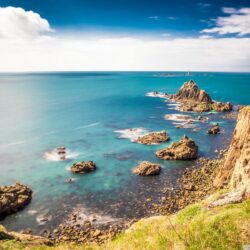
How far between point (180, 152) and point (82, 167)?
23652mm

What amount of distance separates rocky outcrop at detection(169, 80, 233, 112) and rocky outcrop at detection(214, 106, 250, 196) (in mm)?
81845

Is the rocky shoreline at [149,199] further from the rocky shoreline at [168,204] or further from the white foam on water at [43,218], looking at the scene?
the white foam on water at [43,218]

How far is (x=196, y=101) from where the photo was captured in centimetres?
14412

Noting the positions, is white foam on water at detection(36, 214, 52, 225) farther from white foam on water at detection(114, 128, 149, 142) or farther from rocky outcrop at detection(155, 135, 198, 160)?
white foam on water at detection(114, 128, 149, 142)

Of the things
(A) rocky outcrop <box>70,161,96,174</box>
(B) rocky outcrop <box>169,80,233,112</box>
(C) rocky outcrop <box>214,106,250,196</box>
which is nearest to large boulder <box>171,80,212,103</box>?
(B) rocky outcrop <box>169,80,233,112</box>

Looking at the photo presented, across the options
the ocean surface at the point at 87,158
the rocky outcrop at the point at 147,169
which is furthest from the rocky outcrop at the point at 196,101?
Result: the rocky outcrop at the point at 147,169

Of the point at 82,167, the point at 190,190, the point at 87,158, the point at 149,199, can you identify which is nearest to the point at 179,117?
the point at 87,158

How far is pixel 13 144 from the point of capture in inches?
2975

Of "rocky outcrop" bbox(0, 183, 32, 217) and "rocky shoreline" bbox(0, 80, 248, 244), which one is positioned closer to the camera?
"rocky shoreline" bbox(0, 80, 248, 244)

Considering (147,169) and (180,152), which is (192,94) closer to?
(180,152)

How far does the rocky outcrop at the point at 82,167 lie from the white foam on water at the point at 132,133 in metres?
23.2

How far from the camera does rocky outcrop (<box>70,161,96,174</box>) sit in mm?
→ 56000

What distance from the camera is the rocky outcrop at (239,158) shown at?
31.3m

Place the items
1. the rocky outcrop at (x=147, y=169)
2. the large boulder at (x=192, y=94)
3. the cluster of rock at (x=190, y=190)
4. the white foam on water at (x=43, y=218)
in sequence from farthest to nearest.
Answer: the large boulder at (x=192, y=94), the rocky outcrop at (x=147, y=169), the cluster of rock at (x=190, y=190), the white foam on water at (x=43, y=218)
